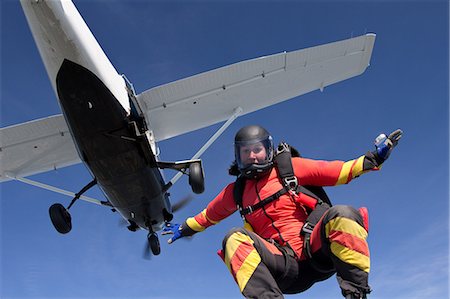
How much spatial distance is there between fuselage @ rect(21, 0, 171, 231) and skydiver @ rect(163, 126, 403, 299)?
4.96 meters

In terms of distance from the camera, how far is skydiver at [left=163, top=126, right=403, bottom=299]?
10.8 feet

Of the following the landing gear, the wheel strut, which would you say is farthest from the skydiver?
the landing gear

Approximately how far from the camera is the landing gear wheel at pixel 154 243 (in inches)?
493

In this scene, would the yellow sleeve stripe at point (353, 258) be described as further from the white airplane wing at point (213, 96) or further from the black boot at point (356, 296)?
the white airplane wing at point (213, 96)

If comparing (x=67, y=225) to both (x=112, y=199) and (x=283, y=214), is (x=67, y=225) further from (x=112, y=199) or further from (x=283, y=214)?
(x=283, y=214)

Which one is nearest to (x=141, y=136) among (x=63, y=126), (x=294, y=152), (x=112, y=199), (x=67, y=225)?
(x=112, y=199)

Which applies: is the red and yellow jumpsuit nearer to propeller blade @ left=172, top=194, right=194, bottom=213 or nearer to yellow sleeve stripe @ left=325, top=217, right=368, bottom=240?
yellow sleeve stripe @ left=325, top=217, right=368, bottom=240

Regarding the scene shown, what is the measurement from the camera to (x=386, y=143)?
377 centimetres

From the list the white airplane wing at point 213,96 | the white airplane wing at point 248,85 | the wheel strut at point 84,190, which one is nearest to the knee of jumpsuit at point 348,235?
the wheel strut at point 84,190

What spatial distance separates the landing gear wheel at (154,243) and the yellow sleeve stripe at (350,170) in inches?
369

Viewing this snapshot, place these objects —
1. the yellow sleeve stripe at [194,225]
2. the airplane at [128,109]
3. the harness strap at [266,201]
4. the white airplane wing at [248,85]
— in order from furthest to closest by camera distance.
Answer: the white airplane wing at [248,85] → the airplane at [128,109] → the yellow sleeve stripe at [194,225] → the harness strap at [266,201]

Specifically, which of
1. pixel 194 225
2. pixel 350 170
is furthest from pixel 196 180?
pixel 350 170

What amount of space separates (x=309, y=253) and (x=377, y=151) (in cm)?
109

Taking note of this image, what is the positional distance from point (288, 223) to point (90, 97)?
6002mm
